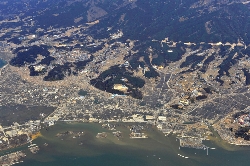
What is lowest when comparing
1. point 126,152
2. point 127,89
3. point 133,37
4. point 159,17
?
point 126,152

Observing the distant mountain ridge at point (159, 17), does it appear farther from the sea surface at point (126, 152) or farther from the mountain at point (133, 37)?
the sea surface at point (126, 152)

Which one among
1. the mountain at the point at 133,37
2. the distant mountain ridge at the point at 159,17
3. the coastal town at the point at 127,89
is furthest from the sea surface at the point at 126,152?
the distant mountain ridge at the point at 159,17

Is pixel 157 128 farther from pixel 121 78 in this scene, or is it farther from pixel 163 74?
pixel 163 74

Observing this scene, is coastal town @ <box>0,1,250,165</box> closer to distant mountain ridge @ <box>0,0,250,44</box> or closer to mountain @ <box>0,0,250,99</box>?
mountain @ <box>0,0,250,99</box>

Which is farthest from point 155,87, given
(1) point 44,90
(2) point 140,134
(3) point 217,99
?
(1) point 44,90

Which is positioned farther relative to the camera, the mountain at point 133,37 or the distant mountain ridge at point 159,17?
the distant mountain ridge at point 159,17

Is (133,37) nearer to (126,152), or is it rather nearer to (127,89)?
(127,89)

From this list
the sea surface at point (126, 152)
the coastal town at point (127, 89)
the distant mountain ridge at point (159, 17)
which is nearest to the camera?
the sea surface at point (126, 152)

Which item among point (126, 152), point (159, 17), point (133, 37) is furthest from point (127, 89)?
point (159, 17)
